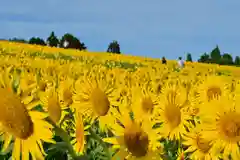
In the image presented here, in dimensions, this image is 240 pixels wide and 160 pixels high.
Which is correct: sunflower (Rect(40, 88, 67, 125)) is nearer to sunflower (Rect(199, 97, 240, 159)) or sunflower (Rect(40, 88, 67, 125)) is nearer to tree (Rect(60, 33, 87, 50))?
sunflower (Rect(199, 97, 240, 159))

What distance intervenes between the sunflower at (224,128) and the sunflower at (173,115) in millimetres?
546

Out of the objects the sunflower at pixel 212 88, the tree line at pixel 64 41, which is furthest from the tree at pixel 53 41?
the sunflower at pixel 212 88

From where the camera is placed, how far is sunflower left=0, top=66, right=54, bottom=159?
69.4 inches

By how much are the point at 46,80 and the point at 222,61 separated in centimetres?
8232

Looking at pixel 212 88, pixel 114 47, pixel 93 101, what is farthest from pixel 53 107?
pixel 114 47

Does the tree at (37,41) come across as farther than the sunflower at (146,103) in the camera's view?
Yes

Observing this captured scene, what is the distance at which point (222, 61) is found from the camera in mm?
85000

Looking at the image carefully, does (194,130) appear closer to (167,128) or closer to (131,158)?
(131,158)

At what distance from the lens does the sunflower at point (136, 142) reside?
71.4 inches

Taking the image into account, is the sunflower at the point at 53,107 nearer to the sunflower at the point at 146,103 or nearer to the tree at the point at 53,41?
the sunflower at the point at 146,103

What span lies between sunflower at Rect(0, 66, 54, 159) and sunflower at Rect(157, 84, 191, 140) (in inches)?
29.7

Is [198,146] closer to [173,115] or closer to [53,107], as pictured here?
[173,115]

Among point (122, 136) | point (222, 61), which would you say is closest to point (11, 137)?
point (122, 136)

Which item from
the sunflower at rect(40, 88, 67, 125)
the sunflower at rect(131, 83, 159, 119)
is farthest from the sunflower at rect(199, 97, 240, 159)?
the sunflower at rect(40, 88, 67, 125)
